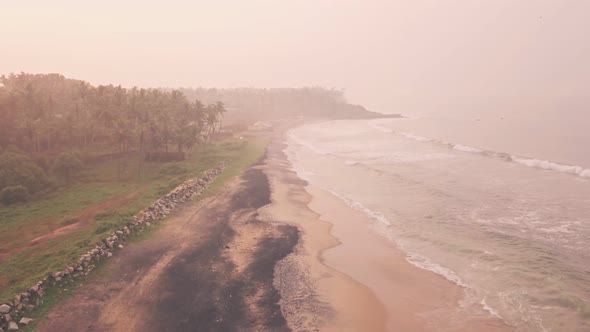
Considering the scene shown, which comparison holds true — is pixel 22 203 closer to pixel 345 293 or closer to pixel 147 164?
pixel 147 164

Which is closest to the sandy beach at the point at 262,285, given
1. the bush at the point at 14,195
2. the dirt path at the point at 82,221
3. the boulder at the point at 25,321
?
the boulder at the point at 25,321

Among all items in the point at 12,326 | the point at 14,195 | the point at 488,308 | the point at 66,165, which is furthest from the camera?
the point at 66,165

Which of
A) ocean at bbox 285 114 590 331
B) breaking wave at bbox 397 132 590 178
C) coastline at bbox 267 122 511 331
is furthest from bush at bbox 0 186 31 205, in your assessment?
breaking wave at bbox 397 132 590 178

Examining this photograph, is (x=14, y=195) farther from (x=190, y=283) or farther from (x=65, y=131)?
(x=190, y=283)

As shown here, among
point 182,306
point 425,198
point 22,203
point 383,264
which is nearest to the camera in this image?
point 182,306

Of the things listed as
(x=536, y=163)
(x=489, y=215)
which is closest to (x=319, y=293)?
(x=489, y=215)

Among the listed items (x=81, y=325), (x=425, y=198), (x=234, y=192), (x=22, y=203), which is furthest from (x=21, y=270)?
(x=425, y=198)
